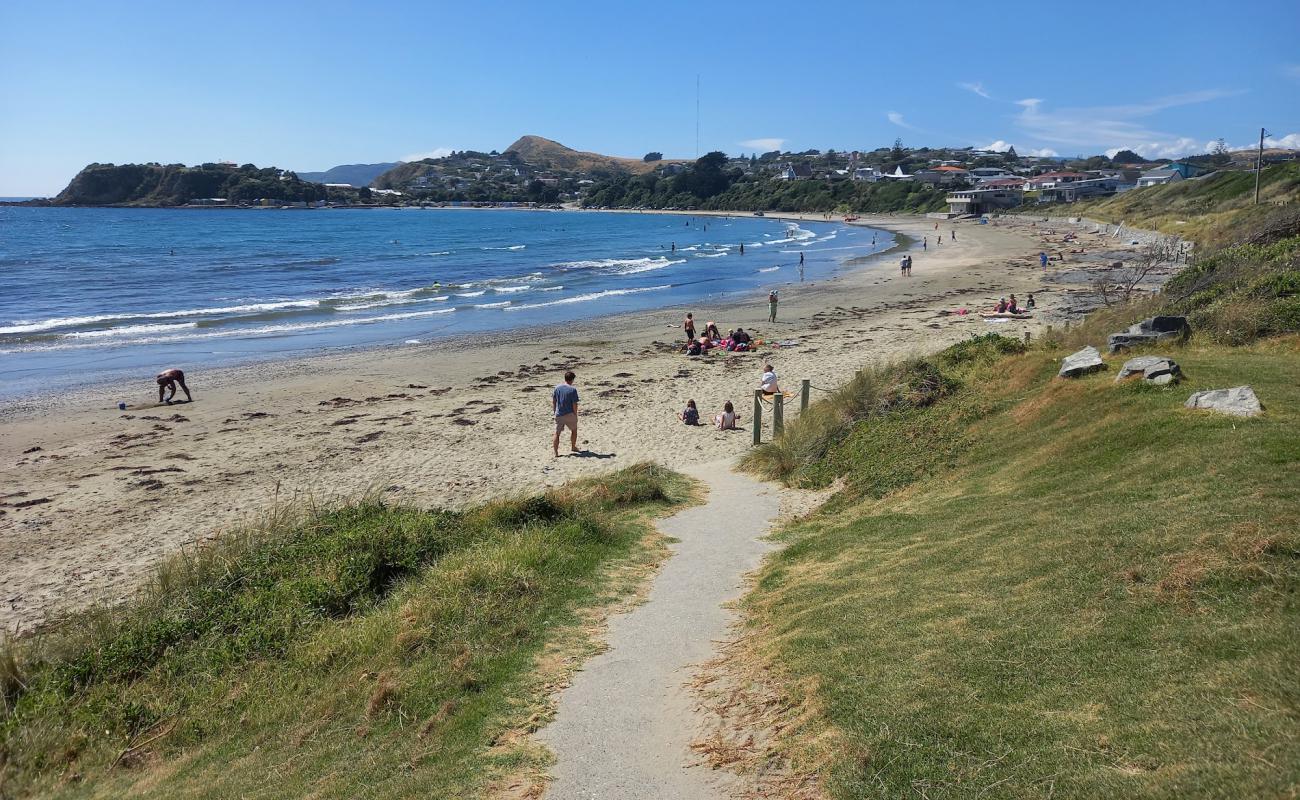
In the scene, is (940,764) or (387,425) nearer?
(940,764)

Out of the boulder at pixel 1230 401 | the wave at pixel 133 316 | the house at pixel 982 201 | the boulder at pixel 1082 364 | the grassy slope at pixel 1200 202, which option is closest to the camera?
the boulder at pixel 1230 401

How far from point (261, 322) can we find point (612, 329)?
48.8 feet

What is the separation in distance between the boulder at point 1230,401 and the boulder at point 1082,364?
7.91ft

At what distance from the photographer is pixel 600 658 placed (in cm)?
700

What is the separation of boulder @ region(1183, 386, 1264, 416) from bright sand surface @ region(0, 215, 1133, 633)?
879cm

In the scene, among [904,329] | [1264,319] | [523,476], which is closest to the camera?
[1264,319]

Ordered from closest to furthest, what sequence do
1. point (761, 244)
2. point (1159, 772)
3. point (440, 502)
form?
point (1159, 772) < point (440, 502) < point (761, 244)

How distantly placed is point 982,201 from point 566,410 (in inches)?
4426

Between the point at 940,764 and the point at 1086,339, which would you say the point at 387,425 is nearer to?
the point at 1086,339

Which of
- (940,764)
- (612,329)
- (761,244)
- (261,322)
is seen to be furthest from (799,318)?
(761,244)

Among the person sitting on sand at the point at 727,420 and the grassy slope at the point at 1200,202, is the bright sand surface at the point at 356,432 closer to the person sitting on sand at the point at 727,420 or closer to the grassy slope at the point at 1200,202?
the person sitting on sand at the point at 727,420

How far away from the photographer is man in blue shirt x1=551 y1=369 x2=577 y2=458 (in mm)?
16266

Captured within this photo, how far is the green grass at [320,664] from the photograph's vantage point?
5809mm

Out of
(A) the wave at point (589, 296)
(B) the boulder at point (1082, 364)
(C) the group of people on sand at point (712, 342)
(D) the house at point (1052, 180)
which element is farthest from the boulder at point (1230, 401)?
(D) the house at point (1052, 180)
